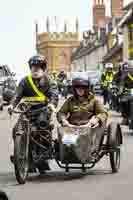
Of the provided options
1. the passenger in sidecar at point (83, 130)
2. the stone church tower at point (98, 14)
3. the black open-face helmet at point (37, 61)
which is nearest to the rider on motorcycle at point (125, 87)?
the passenger in sidecar at point (83, 130)

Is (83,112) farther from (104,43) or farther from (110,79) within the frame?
(104,43)

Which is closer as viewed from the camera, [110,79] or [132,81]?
[132,81]

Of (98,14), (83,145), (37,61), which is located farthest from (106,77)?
(98,14)

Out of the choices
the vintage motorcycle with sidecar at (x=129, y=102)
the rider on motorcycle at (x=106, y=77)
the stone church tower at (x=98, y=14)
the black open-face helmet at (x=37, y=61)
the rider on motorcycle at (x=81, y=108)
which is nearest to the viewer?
the black open-face helmet at (x=37, y=61)

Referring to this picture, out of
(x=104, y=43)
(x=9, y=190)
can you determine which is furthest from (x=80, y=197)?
(x=104, y=43)

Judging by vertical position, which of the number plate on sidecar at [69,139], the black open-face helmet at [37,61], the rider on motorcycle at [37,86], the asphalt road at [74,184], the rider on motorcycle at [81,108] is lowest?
the asphalt road at [74,184]

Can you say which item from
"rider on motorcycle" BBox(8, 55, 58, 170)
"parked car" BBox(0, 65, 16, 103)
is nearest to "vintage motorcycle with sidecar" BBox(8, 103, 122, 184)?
"rider on motorcycle" BBox(8, 55, 58, 170)

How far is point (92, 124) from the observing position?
472 inches

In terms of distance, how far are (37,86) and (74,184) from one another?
5.06 feet

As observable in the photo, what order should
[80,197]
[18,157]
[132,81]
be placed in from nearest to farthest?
[80,197], [18,157], [132,81]

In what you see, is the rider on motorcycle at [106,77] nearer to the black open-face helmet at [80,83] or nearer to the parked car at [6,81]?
the parked car at [6,81]

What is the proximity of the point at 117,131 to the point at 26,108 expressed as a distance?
1.41 m

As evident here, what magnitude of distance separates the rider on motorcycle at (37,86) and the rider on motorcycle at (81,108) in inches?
11.4

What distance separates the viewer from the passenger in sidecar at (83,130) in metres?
11.5
